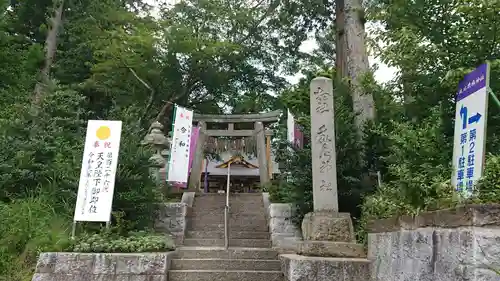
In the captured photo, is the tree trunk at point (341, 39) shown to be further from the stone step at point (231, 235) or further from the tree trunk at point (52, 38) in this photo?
the tree trunk at point (52, 38)

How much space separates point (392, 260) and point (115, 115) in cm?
897

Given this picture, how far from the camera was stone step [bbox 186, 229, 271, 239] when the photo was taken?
8875mm

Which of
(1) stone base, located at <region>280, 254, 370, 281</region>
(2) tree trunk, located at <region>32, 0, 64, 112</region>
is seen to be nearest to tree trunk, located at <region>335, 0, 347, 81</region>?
(1) stone base, located at <region>280, 254, 370, 281</region>

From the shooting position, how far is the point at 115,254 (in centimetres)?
621

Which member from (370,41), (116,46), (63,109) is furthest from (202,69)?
(370,41)

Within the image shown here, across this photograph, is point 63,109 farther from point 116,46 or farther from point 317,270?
point 317,270

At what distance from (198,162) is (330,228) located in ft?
24.6

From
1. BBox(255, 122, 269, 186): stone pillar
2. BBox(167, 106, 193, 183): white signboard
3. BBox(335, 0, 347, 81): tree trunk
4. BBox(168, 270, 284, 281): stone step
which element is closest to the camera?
BBox(168, 270, 284, 281): stone step

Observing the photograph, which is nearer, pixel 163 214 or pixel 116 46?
pixel 163 214

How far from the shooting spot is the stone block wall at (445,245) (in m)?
2.58

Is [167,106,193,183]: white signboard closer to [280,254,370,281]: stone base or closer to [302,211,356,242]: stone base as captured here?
[302,211,356,242]: stone base

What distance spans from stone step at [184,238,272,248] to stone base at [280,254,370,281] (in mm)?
3355

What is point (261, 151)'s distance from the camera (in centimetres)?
1364

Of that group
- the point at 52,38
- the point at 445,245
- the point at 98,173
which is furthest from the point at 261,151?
the point at 445,245
